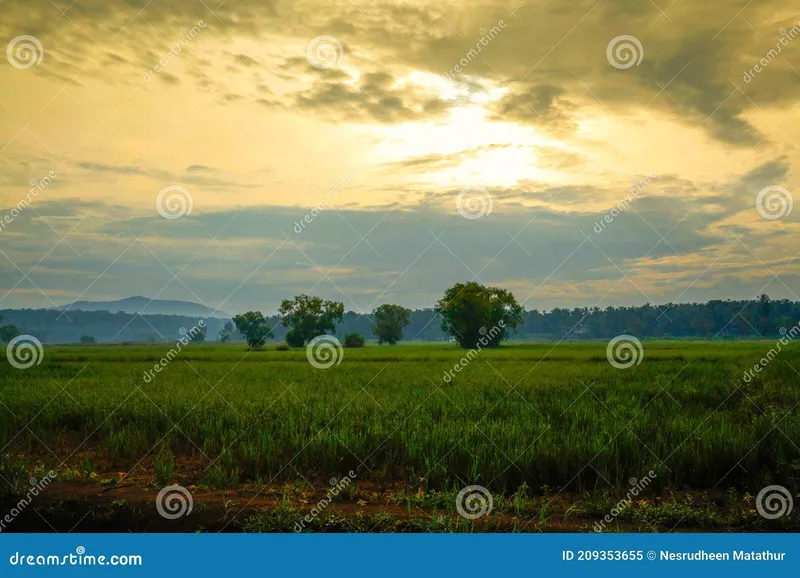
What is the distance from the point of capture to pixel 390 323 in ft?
228

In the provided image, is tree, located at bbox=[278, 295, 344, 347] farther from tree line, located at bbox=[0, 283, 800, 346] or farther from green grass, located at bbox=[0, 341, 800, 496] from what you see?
green grass, located at bbox=[0, 341, 800, 496]

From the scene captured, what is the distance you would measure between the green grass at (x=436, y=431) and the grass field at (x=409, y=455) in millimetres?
33

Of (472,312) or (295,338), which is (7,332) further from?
(472,312)

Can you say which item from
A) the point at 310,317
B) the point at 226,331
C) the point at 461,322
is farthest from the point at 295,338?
the point at 226,331

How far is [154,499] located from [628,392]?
1198 centimetres

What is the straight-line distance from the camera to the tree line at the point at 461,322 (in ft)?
185

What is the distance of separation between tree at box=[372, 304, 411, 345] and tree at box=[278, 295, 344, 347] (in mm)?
12046

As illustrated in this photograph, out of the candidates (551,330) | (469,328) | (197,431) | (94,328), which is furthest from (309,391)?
(551,330)

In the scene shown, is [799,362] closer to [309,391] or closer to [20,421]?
[309,391]

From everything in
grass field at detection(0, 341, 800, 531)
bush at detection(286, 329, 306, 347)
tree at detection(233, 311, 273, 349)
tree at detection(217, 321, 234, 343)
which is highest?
tree at detection(217, 321, 234, 343)

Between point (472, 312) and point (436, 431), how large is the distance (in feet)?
169

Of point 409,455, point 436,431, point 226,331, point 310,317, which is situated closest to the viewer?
point 409,455

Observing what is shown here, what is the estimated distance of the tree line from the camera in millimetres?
56531

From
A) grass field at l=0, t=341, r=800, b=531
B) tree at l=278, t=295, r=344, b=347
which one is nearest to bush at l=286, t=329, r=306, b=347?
tree at l=278, t=295, r=344, b=347
